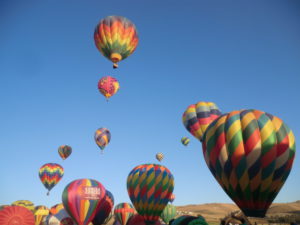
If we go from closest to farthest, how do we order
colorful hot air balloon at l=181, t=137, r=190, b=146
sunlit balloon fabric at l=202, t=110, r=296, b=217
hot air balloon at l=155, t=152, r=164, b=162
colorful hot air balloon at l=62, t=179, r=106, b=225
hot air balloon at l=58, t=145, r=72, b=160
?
sunlit balloon fabric at l=202, t=110, r=296, b=217 → colorful hot air balloon at l=62, t=179, r=106, b=225 → hot air balloon at l=58, t=145, r=72, b=160 → colorful hot air balloon at l=181, t=137, r=190, b=146 → hot air balloon at l=155, t=152, r=164, b=162

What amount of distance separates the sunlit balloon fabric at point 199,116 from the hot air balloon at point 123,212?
29.4ft

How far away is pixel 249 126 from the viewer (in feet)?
44.5

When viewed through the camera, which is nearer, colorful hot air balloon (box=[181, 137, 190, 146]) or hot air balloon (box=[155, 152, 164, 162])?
colorful hot air balloon (box=[181, 137, 190, 146])

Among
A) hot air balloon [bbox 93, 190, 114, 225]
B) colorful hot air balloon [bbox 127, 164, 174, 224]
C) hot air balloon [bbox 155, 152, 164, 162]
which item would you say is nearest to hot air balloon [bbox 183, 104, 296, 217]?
colorful hot air balloon [bbox 127, 164, 174, 224]

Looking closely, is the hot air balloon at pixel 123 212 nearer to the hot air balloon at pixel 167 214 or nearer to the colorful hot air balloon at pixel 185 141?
the hot air balloon at pixel 167 214

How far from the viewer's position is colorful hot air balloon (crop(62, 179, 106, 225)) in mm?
19688

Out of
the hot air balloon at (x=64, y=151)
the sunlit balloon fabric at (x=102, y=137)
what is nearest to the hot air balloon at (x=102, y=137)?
the sunlit balloon fabric at (x=102, y=137)

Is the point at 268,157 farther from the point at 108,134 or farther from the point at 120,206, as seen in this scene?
the point at 108,134

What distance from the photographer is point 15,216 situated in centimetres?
1755

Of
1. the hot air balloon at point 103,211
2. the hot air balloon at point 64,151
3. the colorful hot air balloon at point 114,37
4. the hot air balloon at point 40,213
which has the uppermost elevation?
the colorful hot air balloon at point 114,37

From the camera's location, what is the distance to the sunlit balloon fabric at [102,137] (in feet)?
125

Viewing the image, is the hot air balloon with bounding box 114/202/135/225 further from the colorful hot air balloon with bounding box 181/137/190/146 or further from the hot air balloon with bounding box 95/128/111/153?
the colorful hot air balloon with bounding box 181/137/190/146

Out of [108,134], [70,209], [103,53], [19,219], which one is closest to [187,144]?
[108,134]

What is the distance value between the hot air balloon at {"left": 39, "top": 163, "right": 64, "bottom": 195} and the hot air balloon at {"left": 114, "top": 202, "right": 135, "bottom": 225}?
15377 millimetres
